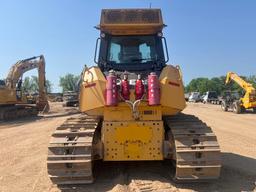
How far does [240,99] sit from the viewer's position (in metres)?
35.5

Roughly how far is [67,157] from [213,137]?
106 inches

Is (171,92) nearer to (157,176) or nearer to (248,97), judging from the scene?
(157,176)

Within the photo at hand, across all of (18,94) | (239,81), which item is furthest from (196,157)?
(239,81)

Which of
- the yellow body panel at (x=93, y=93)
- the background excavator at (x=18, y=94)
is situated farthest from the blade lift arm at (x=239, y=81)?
the yellow body panel at (x=93, y=93)

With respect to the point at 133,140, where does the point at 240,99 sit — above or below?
above

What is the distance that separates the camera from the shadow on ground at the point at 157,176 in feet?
25.4

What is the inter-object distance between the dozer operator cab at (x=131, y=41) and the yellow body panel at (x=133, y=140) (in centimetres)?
171

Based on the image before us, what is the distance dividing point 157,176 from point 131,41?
314cm

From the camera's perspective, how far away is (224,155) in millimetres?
11336

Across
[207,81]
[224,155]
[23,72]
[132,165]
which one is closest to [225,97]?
[23,72]

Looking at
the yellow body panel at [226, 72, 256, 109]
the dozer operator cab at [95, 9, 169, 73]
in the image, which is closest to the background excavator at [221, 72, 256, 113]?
the yellow body panel at [226, 72, 256, 109]

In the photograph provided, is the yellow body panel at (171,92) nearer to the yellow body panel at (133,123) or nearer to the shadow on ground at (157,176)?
the yellow body panel at (133,123)

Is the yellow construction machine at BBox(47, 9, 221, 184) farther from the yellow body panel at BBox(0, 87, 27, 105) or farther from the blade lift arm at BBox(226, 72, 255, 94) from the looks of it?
the blade lift arm at BBox(226, 72, 255, 94)

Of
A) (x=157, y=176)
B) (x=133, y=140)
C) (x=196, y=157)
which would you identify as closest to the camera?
(x=196, y=157)
